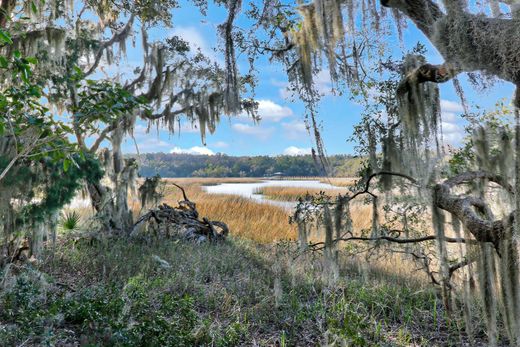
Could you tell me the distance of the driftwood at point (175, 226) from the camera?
8.01 meters

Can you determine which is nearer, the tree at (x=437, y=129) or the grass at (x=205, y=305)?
the tree at (x=437, y=129)

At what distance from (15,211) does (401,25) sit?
5270 mm

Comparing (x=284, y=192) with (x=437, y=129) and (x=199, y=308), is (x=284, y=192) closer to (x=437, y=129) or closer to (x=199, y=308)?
(x=199, y=308)

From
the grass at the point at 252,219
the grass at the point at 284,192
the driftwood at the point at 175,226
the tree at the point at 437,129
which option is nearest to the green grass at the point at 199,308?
the tree at the point at 437,129

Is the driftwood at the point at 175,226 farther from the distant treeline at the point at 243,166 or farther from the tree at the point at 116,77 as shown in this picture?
the distant treeline at the point at 243,166

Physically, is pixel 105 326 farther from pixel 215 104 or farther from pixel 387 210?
pixel 215 104

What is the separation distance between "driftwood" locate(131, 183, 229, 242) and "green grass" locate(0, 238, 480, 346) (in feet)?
7.00

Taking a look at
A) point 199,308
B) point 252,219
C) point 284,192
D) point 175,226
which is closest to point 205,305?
point 199,308

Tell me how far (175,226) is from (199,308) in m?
4.52

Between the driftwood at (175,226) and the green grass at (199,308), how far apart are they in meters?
2.13

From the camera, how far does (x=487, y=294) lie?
93.4 inches

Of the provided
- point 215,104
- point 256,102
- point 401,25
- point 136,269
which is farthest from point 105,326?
point 256,102

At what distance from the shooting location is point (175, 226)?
854cm

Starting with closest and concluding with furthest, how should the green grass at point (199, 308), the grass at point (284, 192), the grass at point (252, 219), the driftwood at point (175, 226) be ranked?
the green grass at point (199, 308)
the driftwood at point (175, 226)
the grass at point (252, 219)
the grass at point (284, 192)
